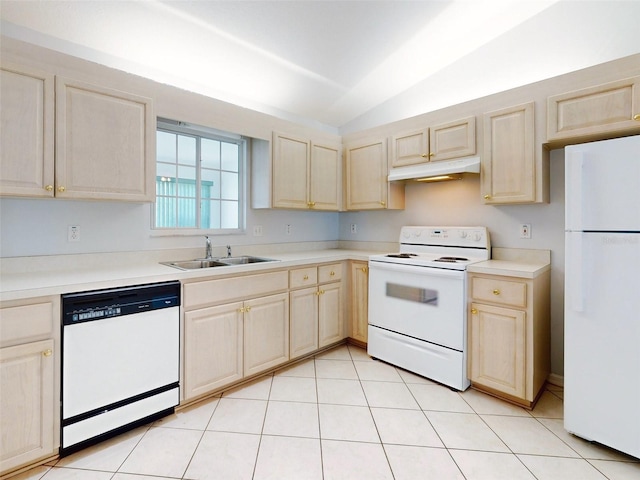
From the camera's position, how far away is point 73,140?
1826 millimetres

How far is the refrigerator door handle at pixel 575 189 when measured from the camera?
1.71m

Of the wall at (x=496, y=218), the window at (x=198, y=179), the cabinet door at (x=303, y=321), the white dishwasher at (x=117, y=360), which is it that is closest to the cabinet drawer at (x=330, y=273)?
the cabinet door at (x=303, y=321)

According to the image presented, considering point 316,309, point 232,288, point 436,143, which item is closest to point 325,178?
point 436,143

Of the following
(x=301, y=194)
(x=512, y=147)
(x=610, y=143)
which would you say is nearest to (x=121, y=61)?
(x=301, y=194)

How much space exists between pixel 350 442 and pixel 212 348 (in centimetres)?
104

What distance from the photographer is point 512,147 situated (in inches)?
92.5

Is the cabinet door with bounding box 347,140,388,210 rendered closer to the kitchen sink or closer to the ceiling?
the ceiling

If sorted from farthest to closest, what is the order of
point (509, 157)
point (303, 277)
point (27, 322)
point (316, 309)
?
point (316, 309) < point (303, 277) < point (509, 157) < point (27, 322)

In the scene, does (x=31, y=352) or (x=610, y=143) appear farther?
(x=610, y=143)

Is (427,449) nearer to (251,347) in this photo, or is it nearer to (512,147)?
(251,347)

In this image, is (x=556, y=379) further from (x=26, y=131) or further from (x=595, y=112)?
(x=26, y=131)

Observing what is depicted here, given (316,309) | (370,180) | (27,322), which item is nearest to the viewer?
(27,322)

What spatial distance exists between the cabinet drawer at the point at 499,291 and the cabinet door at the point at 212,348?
1696 mm

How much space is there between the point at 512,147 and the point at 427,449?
209cm
